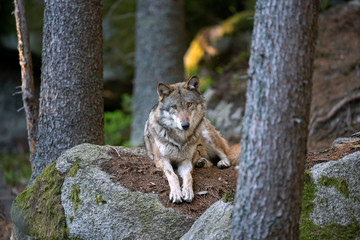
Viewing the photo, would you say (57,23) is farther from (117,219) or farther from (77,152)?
(117,219)

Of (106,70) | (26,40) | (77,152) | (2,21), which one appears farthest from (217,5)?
(77,152)

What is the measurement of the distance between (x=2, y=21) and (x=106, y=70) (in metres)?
3.69

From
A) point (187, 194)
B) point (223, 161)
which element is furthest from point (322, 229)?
point (223, 161)

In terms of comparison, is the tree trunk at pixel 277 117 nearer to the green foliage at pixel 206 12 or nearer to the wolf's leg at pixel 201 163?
the wolf's leg at pixel 201 163

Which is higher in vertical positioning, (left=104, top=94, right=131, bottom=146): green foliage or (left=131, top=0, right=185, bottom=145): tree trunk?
(left=131, top=0, right=185, bottom=145): tree trunk

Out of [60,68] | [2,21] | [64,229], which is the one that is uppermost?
[2,21]

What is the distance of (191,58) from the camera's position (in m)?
12.5

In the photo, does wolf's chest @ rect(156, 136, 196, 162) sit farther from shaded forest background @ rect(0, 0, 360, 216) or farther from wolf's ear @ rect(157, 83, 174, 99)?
shaded forest background @ rect(0, 0, 360, 216)

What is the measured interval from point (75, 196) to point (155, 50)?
23.4ft

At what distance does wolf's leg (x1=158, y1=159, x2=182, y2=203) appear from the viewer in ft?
15.0

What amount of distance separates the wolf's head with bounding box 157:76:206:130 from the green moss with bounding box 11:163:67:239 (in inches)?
64.3

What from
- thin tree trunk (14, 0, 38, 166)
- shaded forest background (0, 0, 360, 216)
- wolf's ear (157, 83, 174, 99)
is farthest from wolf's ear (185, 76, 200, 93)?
shaded forest background (0, 0, 360, 216)

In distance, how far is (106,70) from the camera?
13047mm

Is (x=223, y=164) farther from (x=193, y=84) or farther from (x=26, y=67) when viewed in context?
(x=26, y=67)
